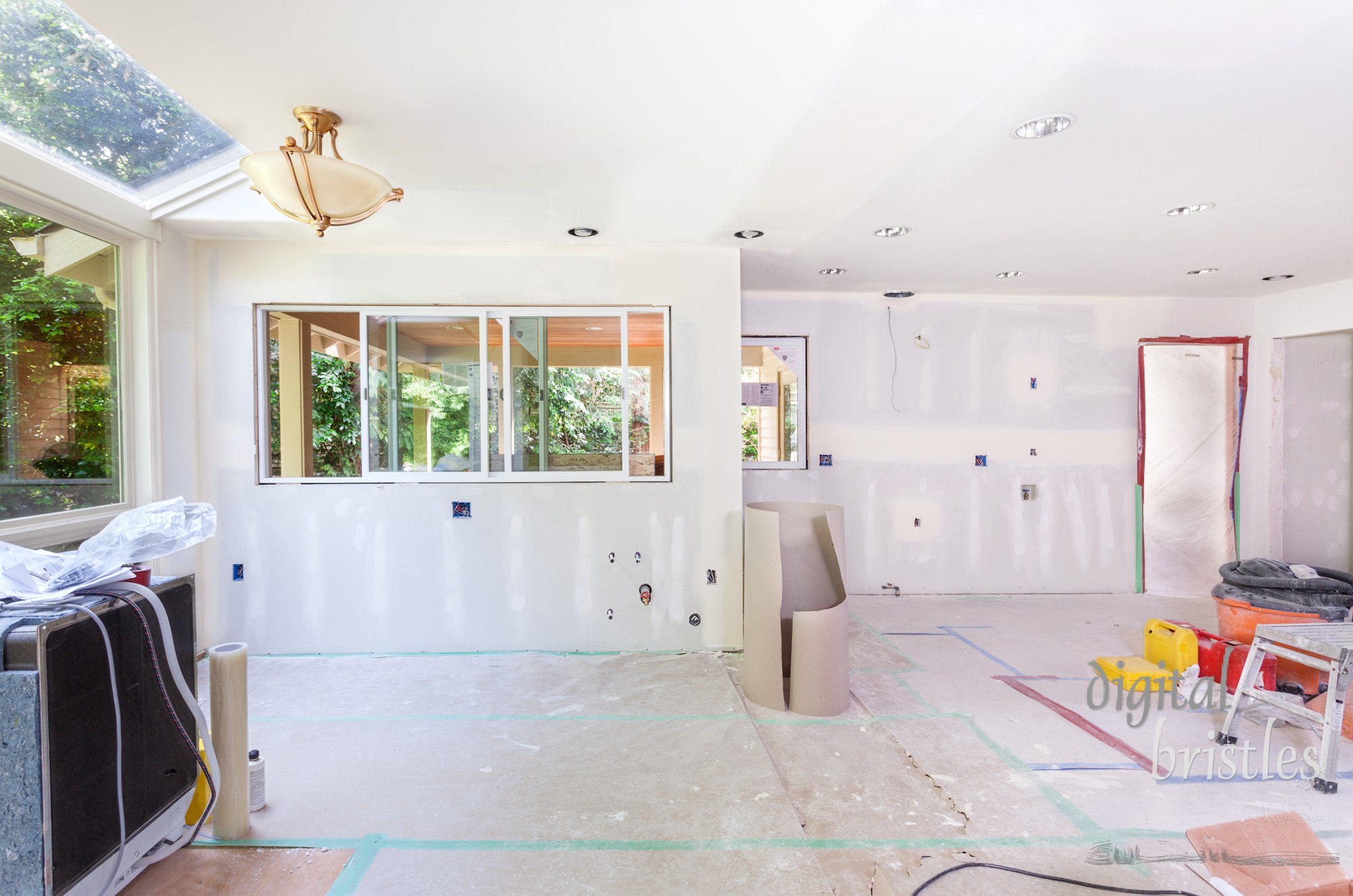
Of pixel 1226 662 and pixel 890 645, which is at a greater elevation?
pixel 1226 662

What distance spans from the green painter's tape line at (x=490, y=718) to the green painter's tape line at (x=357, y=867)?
828 millimetres

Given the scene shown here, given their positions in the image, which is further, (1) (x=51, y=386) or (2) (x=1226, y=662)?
(2) (x=1226, y=662)

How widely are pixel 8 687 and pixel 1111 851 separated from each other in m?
3.19

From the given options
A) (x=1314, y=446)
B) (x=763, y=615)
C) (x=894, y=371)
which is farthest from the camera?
(x=894, y=371)

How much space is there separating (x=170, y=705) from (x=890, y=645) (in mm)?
3646

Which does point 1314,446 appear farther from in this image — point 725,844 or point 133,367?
point 133,367

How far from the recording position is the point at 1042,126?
2.26 metres

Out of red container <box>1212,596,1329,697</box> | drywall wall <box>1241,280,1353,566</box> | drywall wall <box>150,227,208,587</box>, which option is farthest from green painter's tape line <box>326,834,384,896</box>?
drywall wall <box>1241,280,1353,566</box>

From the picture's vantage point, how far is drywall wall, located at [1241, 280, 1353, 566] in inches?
190

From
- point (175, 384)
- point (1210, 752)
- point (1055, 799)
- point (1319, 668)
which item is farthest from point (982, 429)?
point (175, 384)

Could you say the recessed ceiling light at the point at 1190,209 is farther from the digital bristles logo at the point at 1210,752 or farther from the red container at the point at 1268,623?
the digital bristles logo at the point at 1210,752

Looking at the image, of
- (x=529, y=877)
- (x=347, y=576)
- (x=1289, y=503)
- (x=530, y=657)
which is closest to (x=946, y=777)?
(x=529, y=877)

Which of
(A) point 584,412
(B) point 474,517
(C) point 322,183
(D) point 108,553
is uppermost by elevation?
(C) point 322,183

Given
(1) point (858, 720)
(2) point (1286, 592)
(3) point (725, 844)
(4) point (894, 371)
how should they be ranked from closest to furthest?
(3) point (725, 844) < (1) point (858, 720) < (2) point (1286, 592) < (4) point (894, 371)
